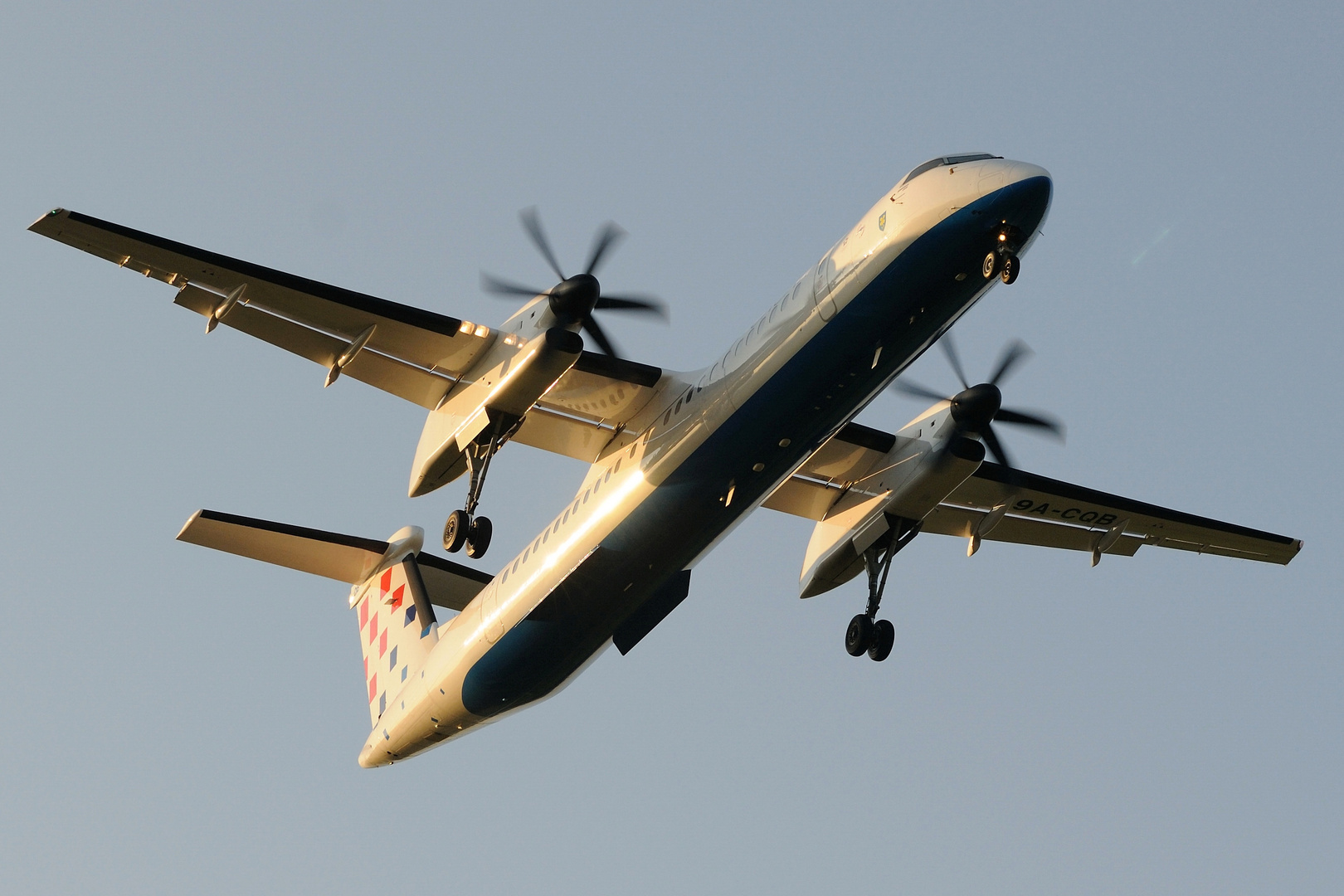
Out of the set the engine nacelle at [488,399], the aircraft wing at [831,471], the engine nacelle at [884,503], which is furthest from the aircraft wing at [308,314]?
the engine nacelle at [884,503]

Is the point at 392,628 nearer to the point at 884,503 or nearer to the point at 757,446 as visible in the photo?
the point at 884,503

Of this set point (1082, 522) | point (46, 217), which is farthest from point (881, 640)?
point (46, 217)

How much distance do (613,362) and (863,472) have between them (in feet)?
14.1

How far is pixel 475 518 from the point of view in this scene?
18.0 metres

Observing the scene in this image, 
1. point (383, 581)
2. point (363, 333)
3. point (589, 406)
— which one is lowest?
point (589, 406)

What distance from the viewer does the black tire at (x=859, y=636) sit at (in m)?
19.7

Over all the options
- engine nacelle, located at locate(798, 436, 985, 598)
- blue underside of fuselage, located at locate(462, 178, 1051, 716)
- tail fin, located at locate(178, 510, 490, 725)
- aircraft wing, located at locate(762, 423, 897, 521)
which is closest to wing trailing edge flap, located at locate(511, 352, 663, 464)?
blue underside of fuselage, located at locate(462, 178, 1051, 716)

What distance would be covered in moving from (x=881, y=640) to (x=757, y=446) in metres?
5.05

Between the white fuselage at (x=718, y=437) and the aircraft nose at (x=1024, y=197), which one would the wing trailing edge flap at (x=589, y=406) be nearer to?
the white fuselage at (x=718, y=437)

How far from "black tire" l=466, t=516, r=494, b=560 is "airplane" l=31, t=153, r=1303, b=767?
25mm

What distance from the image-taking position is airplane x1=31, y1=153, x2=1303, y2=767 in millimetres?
15109

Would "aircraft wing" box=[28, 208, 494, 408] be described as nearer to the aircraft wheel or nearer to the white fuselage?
the white fuselage

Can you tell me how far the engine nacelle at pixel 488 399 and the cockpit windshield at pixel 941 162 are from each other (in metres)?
4.35

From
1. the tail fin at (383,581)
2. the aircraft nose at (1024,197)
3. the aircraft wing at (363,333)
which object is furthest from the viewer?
the tail fin at (383,581)
